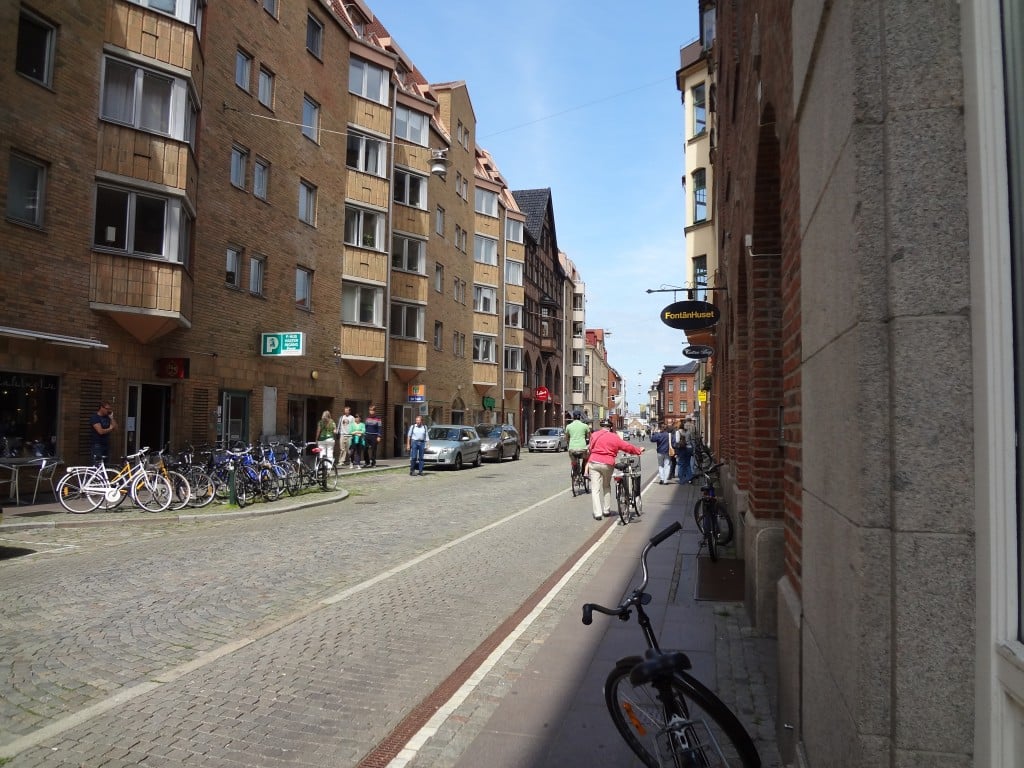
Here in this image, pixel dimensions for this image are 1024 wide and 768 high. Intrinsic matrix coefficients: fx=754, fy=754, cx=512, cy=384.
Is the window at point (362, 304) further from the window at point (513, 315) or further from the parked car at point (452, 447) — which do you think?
the window at point (513, 315)

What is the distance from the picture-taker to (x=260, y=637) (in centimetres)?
576

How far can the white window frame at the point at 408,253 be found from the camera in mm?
31828

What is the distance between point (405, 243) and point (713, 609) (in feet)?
90.3

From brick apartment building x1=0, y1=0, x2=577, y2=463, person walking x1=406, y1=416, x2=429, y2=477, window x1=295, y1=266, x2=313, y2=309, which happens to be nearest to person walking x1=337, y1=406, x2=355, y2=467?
brick apartment building x1=0, y1=0, x2=577, y2=463

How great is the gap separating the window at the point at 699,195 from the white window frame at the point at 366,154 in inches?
492

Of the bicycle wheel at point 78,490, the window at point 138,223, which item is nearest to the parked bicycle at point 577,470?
the bicycle wheel at point 78,490

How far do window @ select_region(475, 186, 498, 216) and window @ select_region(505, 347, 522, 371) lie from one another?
941 centimetres

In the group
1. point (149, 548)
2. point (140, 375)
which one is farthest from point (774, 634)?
point (140, 375)

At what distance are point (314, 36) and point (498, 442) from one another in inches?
671

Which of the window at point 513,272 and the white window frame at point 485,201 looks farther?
the window at point 513,272

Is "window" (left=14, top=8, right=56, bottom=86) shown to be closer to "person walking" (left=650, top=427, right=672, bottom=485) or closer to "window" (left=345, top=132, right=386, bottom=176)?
"window" (left=345, top=132, right=386, bottom=176)

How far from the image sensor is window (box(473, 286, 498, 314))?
4304cm

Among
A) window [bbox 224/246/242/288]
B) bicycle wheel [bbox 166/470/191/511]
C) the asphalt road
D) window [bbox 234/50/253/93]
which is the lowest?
the asphalt road

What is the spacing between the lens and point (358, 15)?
105ft
